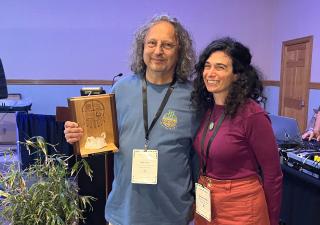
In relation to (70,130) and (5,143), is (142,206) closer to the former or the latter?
(70,130)

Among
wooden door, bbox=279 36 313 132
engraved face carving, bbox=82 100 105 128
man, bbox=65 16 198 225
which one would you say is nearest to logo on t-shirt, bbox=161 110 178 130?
man, bbox=65 16 198 225

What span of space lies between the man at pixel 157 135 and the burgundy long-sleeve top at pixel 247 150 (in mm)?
111

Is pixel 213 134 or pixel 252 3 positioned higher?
pixel 252 3

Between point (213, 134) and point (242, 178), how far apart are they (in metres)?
0.20

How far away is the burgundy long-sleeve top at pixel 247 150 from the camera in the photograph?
3.89ft

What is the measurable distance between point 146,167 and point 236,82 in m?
0.47

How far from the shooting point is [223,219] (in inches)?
48.8

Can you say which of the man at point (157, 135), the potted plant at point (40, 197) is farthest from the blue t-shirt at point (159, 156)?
the potted plant at point (40, 197)

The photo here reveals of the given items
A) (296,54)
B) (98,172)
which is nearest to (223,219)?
(98,172)

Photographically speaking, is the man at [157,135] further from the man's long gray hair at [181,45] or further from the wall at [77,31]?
the wall at [77,31]

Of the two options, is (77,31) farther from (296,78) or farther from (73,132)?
(73,132)

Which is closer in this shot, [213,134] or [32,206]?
[213,134]

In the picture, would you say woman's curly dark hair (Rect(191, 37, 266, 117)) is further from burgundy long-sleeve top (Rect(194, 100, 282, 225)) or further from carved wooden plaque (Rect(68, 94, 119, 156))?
carved wooden plaque (Rect(68, 94, 119, 156))

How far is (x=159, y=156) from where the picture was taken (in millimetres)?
1217
